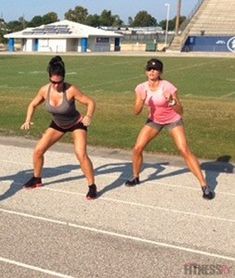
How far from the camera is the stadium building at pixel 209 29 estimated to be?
2591 inches

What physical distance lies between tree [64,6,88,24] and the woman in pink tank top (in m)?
137

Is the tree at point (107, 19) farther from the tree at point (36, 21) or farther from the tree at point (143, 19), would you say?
the tree at point (36, 21)


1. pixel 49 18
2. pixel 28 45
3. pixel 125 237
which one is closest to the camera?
pixel 125 237

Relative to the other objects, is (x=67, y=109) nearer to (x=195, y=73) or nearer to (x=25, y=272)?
(x=25, y=272)

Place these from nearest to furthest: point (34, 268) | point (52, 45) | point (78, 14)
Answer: point (34, 268) < point (52, 45) < point (78, 14)

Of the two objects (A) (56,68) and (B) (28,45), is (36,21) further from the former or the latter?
(A) (56,68)

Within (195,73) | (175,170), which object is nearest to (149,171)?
(175,170)

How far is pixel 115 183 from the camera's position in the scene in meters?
7.69

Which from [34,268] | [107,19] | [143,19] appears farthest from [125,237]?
[143,19]

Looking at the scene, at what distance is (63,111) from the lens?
670 cm

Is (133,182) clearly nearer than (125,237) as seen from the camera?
No

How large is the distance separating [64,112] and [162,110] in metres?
1.31

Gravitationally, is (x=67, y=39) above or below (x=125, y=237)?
below

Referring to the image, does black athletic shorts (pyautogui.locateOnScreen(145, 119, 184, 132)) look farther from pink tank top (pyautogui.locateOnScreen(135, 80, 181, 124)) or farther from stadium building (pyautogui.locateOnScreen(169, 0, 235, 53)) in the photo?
stadium building (pyautogui.locateOnScreen(169, 0, 235, 53))
